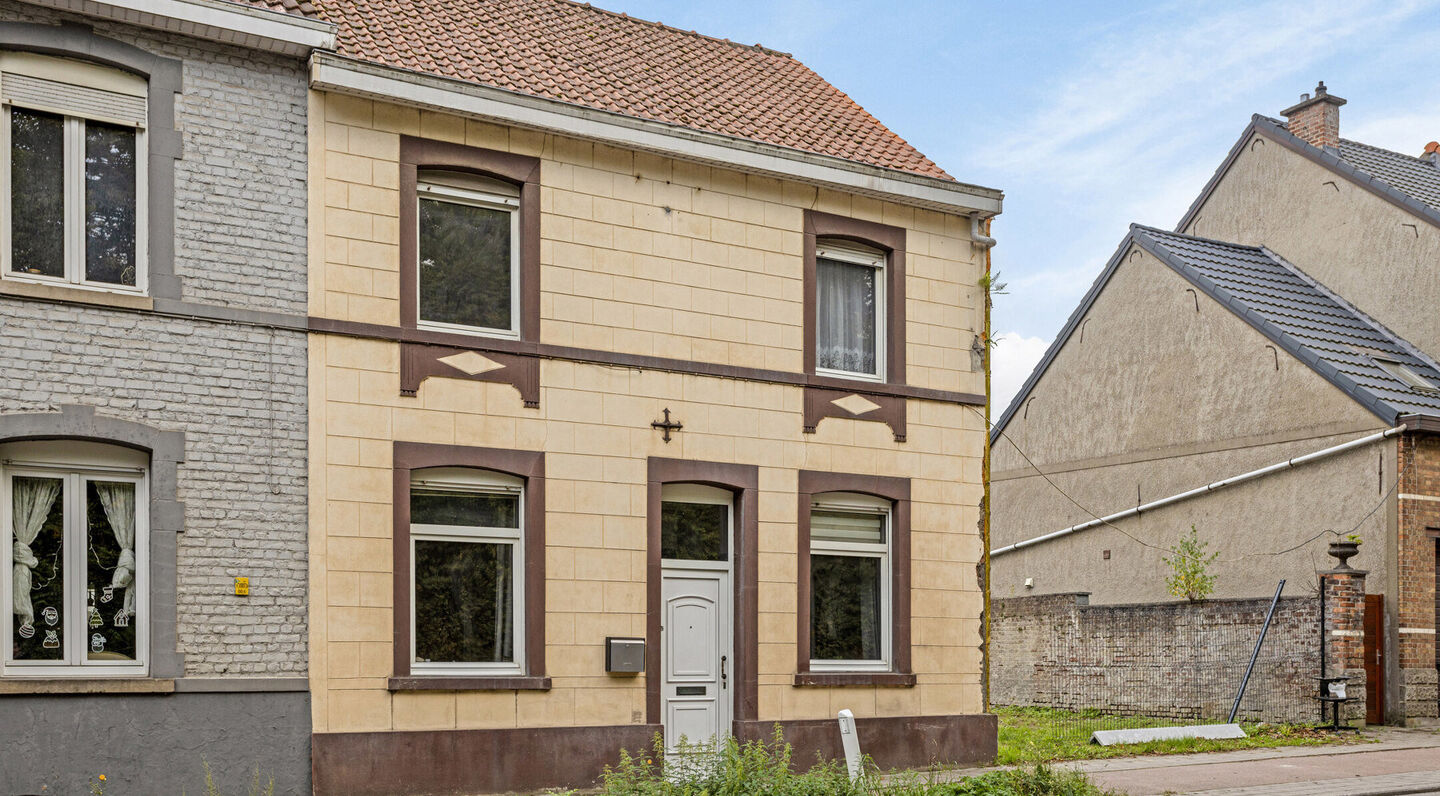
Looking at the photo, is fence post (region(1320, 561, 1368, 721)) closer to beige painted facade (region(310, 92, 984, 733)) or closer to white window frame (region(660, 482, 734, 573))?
beige painted facade (region(310, 92, 984, 733))

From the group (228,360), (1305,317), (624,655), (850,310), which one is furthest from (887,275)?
(1305,317)

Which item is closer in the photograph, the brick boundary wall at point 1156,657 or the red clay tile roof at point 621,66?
the red clay tile roof at point 621,66

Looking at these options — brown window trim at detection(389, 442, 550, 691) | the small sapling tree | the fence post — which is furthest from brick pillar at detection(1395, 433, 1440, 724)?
brown window trim at detection(389, 442, 550, 691)

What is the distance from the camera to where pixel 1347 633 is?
1830 centimetres

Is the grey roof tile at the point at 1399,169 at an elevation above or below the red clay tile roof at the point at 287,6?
above

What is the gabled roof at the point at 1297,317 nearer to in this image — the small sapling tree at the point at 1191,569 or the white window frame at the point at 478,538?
the small sapling tree at the point at 1191,569

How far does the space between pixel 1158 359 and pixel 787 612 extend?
11346 millimetres

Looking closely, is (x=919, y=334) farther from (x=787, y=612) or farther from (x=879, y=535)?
(x=787, y=612)

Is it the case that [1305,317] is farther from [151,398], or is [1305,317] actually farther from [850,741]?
Result: [151,398]

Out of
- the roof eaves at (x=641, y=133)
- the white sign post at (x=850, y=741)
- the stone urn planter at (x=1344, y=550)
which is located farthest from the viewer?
the stone urn planter at (x=1344, y=550)

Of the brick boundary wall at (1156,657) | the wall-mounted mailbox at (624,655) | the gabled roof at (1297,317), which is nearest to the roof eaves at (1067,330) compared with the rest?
the gabled roof at (1297,317)

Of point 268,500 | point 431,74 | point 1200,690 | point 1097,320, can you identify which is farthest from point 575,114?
point 1097,320

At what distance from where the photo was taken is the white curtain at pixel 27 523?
11461 millimetres

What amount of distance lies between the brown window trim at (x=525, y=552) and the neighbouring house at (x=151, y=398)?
88 centimetres
